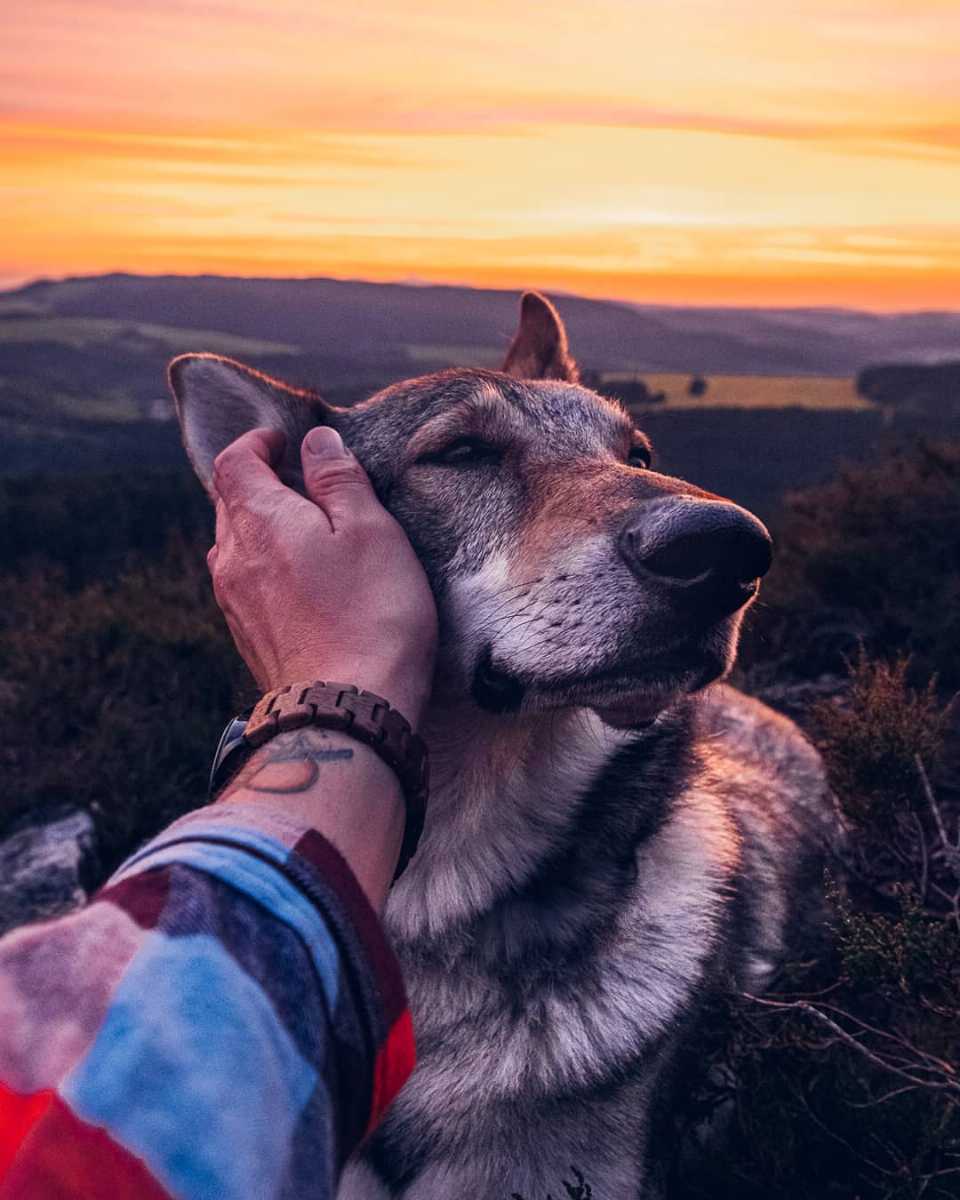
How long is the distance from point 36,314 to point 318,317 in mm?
15314

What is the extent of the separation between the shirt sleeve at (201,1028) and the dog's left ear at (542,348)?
318cm

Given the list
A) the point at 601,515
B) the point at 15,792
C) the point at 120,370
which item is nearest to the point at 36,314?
the point at 120,370

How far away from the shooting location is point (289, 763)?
57.4 inches

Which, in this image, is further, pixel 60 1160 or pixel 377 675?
pixel 377 675

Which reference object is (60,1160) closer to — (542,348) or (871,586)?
(542,348)

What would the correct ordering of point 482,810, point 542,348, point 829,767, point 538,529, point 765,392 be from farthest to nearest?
point 765,392 < point 542,348 < point 829,767 < point 482,810 < point 538,529

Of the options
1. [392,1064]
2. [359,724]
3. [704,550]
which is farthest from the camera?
[704,550]

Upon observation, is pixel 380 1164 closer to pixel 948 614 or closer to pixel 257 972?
pixel 257 972

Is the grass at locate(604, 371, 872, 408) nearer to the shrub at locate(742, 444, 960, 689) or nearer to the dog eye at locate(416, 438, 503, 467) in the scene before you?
the shrub at locate(742, 444, 960, 689)

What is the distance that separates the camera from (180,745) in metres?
5.64

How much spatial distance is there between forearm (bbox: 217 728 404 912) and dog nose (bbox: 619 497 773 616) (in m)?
0.90

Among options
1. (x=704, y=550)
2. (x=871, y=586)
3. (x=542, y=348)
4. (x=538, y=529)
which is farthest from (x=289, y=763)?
(x=871, y=586)

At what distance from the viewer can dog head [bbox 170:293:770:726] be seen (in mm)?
2225

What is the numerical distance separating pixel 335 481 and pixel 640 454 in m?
1.47
